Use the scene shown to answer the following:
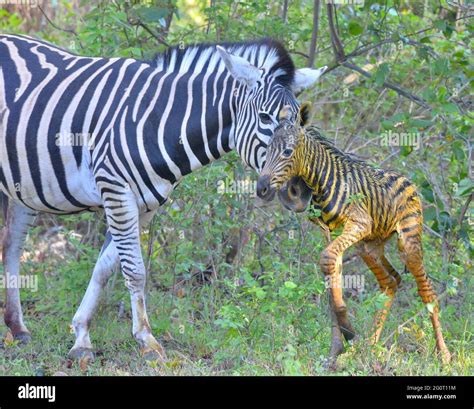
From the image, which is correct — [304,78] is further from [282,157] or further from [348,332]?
[348,332]

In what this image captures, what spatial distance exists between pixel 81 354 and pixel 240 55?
276 cm

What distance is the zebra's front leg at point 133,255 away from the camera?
23.1ft

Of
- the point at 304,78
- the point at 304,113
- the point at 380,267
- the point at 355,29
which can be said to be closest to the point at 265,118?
the point at 304,113

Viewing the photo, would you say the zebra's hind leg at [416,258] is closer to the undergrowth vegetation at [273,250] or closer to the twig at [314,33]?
the undergrowth vegetation at [273,250]

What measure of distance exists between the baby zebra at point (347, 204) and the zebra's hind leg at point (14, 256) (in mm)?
2643

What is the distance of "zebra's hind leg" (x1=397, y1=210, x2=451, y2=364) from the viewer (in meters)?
6.80

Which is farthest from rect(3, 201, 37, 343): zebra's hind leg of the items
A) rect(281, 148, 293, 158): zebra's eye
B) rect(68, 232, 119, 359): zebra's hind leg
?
rect(281, 148, 293, 158): zebra's eye

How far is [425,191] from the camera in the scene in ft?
26.8

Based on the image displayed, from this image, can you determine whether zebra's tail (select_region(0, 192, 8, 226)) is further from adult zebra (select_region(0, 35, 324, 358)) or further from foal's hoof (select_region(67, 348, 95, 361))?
foal's hoof (select_region(67, 348, 95, 361))

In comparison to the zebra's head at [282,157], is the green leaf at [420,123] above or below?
above

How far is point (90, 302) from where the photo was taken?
24.1 feet

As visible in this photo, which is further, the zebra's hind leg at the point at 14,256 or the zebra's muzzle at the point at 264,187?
the zebra's hind leg at the point at 14,256

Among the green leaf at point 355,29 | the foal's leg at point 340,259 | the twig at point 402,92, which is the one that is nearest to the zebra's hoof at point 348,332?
the foal's leg at point 340,259
